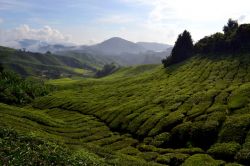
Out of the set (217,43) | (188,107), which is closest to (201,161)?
(188,107)

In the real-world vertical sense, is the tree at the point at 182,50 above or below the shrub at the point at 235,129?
above

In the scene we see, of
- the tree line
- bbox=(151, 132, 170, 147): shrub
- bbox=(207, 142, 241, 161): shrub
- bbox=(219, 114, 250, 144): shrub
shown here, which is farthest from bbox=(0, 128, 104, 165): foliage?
the tree line

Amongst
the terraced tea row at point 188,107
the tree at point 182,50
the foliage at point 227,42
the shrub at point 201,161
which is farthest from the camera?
the tree at point 182,50

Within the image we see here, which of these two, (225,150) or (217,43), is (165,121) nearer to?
(225,150)

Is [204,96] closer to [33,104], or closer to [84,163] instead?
[84,163]

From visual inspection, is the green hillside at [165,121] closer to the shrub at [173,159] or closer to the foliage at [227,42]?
the shrub at [173,159]

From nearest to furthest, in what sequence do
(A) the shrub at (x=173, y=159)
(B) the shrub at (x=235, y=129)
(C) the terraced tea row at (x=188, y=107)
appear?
(A) the shrub at (x=173, y=159), (B) the shrub at (x=235, y=129), (C) the terraced tea row at (x=188, y=107)

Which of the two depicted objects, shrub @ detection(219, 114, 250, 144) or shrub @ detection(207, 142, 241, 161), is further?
shrub @ detection(219, 114, 250, 144)

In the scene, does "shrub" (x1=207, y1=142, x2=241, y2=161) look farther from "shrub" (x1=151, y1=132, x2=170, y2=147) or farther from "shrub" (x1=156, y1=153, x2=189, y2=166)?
"shrub" (x1=151, y1=132, x2=170, y2=147)

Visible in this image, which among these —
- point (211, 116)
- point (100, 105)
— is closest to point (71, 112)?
point (100, 105)

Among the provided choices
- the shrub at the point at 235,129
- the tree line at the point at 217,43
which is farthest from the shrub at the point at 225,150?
the tree line at the point at 217,43

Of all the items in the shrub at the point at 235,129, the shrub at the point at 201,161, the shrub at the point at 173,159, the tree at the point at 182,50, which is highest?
the tree at the point at 182,50

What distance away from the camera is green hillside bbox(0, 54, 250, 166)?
65.1m

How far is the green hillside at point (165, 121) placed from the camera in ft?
214
